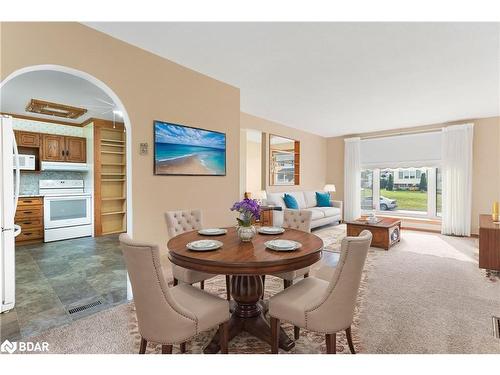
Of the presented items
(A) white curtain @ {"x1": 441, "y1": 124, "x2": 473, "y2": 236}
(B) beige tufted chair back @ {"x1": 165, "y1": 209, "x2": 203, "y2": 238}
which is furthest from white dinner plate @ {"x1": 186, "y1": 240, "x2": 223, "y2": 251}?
(A) white curtain @ {"x1": 441, "y1": 124, "x2": 473, "y2": 236}

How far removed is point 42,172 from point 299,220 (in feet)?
18.6

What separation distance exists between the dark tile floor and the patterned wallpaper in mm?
1330

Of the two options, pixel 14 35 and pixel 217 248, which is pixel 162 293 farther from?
pixel 14 35

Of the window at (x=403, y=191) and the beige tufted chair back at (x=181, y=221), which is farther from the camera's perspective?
the window at (x=403, y=191)

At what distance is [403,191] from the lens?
713cm

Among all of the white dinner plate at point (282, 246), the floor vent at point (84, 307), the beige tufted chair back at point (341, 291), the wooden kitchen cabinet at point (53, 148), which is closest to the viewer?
the beige tufted chair back at point (341, 291)

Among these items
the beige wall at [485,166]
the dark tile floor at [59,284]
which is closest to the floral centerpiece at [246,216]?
the dark tile floor at [59,284]

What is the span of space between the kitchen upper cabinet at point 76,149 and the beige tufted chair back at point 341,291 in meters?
6.26

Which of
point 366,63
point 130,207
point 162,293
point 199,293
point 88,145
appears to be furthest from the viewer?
point 88,145

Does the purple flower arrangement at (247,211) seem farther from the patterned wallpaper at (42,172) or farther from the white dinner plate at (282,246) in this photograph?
the patterned wallpaper at (42,172)

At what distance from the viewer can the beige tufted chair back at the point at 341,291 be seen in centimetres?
149
